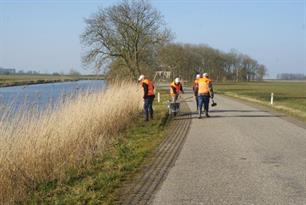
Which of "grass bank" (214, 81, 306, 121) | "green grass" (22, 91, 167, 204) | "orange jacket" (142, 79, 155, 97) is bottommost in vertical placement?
"grass bank" (214, 81, 306, 121)

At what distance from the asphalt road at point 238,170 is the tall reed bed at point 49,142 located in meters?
2.08

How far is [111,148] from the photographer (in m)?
10.7

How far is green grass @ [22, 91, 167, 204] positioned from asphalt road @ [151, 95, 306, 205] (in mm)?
780

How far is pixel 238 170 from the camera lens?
8117 millimetres

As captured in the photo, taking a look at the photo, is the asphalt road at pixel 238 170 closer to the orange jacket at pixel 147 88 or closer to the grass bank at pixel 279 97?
the orange jacket at pixel 147 88

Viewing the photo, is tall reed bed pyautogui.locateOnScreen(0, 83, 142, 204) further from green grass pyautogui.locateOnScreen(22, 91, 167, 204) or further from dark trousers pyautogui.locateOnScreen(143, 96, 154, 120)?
dark trousers pyautogui.locateOnScreen(143, 96, 154, 120)

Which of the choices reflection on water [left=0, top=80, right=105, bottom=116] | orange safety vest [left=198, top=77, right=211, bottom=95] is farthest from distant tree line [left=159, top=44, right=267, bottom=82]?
Result: reflection on water [left=0, top=80, right=105, bottom=116]

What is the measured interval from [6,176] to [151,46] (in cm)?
4468

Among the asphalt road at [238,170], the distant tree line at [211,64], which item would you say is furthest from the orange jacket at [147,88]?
the distant tree line at [211,64]

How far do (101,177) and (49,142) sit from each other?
184 centimetres

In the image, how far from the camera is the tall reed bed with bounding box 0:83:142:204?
7062mm

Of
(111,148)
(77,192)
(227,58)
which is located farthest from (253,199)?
(227,58)

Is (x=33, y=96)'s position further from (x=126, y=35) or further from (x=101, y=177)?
(x=126, y=35)

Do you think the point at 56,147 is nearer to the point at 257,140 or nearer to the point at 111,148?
the point at 111,148
